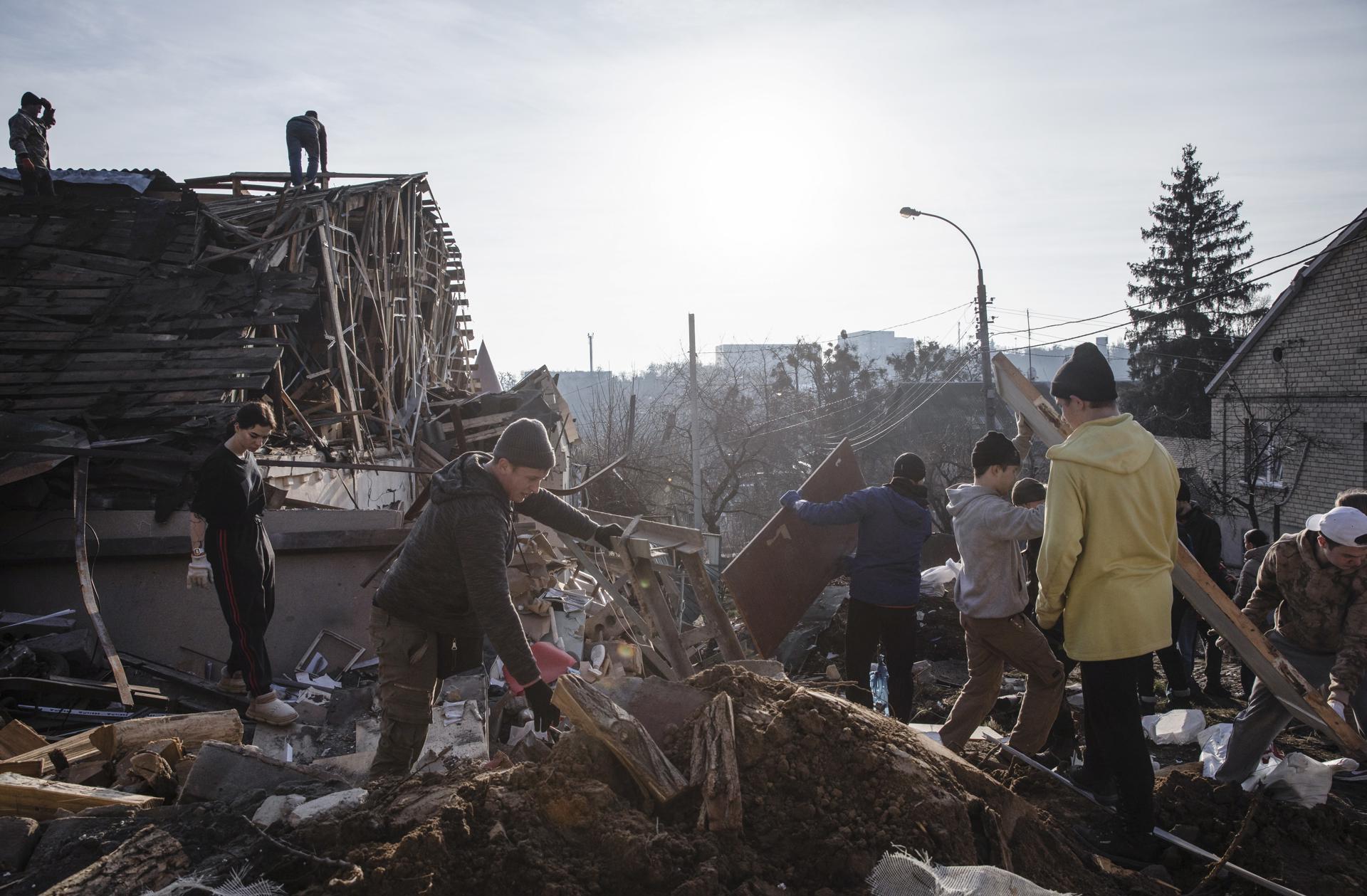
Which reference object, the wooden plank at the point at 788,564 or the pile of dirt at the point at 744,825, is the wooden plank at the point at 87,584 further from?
the wooden plank at the point at 788,564

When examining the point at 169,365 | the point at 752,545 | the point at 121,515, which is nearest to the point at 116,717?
the point at 121,515

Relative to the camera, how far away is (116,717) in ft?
17.5

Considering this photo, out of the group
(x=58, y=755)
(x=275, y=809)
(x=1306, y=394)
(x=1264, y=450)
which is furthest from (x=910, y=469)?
(x=1306, y=394)

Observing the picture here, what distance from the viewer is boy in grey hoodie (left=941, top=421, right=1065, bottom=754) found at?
4309 millimetres

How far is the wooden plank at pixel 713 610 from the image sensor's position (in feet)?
14.7

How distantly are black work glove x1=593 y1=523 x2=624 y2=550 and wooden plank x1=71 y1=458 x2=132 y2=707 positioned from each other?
3444 millimetres

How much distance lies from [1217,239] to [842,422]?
55.6ft

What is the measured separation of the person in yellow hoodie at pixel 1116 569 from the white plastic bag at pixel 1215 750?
132 cm

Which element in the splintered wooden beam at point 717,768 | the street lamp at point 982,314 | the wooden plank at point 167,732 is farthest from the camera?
the street lamp at point 982,314

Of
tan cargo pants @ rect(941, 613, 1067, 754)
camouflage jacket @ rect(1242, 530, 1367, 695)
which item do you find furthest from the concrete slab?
camouflage jacket @ rect(1242, 530, 1367, 695)

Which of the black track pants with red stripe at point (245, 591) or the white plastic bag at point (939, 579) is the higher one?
the black track pants with red stripe at point (245, 591)

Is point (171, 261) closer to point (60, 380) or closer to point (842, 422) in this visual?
point (60, 380)

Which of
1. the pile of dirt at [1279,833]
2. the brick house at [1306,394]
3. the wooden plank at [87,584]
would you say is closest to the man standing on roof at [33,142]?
the wooden plank at [87,584]

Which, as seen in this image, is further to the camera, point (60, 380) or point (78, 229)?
point (78, 229)
